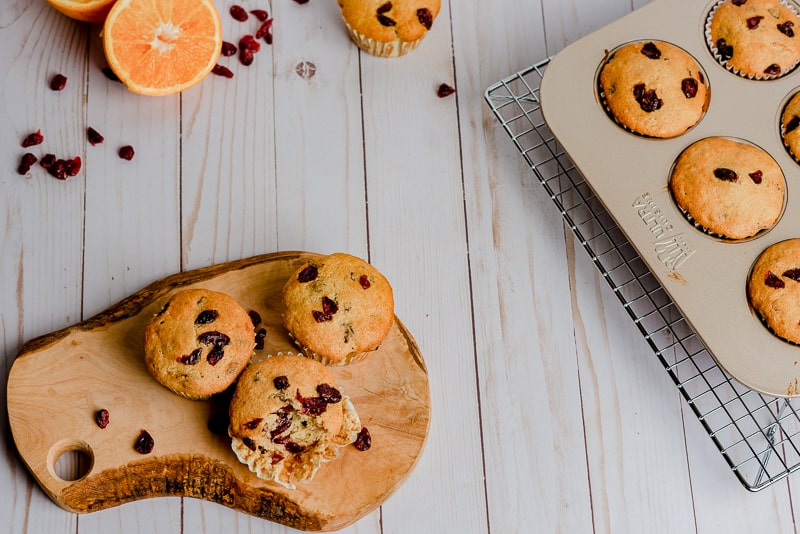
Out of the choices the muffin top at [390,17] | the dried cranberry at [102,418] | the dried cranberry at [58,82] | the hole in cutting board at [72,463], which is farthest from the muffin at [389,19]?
the hole in cutting board at [72,463]

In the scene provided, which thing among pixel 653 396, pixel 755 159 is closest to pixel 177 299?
pixel 653 396

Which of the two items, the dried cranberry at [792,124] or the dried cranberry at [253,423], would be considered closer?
the dried cranberry at [253,423]

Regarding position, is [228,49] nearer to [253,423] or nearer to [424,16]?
[424,16]

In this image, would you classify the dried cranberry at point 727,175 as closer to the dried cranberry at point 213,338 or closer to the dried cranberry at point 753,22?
the dried cranberry at point 753,22

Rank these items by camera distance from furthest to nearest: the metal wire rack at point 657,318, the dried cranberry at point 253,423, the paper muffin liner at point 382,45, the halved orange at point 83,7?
the paper muffin liner at point 382,45, the halved orange at point 83,7, the metal wire rack at point 657,318, the dried cranberry at point 253,423

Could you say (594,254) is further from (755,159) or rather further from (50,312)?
(50,312)

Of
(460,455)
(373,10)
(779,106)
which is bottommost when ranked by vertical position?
(460,455)
